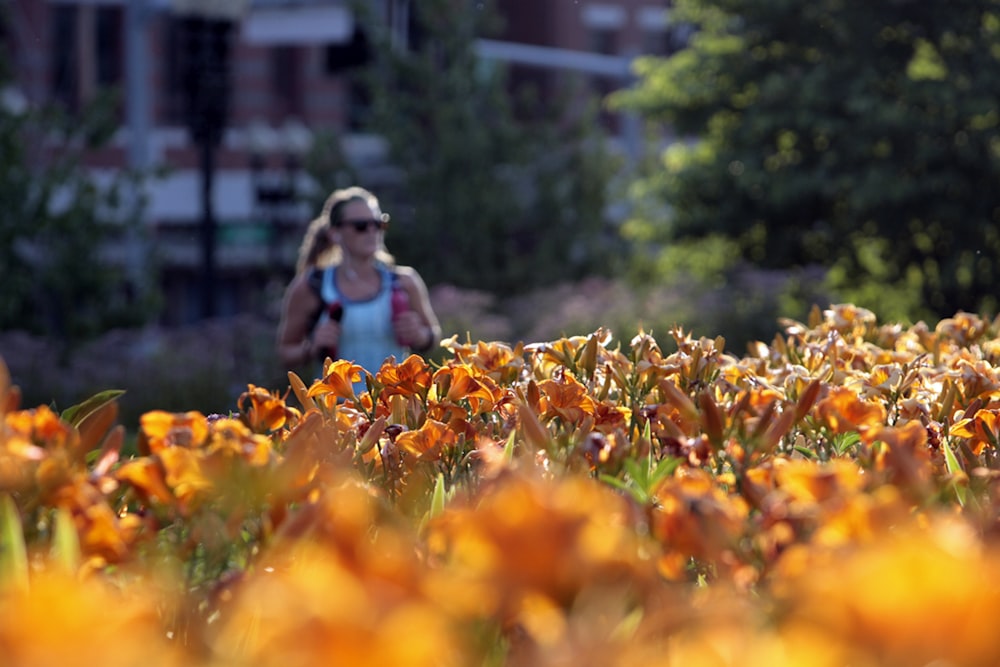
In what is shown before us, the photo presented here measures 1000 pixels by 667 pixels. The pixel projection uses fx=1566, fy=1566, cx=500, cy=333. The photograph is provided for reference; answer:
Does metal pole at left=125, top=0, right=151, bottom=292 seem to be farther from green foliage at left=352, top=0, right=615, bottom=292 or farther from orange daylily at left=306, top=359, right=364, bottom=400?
orange daylily at left=306, top=359, right=364, bottom=400

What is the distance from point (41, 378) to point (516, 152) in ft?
25.0

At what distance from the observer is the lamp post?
14.5 m

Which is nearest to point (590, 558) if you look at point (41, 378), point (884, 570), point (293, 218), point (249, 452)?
point (884, 570)

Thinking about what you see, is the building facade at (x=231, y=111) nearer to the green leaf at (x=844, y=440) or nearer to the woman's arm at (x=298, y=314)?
the woman's arm at (x=298, y=314)

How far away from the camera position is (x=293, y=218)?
30.1 meters

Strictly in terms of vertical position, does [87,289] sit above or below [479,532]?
below

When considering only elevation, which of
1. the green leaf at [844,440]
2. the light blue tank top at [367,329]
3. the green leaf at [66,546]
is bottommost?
the light blue tank top at [367,329]

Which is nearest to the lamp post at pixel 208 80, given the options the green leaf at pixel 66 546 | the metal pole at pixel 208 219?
the metal pole at pixel 208 219

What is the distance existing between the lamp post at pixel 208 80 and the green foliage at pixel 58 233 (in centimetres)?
69

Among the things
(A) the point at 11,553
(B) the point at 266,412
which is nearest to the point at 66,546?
Answer: (A) the point at 11,553

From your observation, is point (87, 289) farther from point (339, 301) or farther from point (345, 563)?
point (345, 563)

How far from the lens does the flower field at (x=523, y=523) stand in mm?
1033

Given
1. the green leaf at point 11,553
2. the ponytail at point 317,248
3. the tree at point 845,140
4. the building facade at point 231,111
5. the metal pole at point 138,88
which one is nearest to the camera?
the green leaf at point 11,553

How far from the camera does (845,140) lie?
59.7 feet
